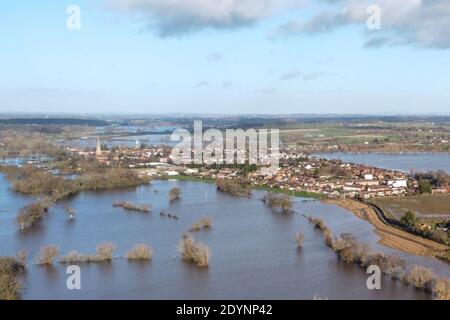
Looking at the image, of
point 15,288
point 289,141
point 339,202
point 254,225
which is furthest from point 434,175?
point 289,141

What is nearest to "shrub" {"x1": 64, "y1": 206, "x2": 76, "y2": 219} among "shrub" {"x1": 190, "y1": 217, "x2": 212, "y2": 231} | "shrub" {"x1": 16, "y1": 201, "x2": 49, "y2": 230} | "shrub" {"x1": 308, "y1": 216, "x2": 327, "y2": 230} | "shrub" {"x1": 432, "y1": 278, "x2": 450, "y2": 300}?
"shrub" {"x1": 16, "y1": 201, "x2": 49, "y2": 230}

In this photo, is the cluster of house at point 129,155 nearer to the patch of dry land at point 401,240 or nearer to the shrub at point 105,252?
the patch of dry land at point 401,240

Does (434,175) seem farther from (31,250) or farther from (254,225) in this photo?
(31,250)

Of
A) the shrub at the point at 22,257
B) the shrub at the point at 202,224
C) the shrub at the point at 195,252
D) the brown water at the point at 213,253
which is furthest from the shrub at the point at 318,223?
the shrub at the point at 22,257

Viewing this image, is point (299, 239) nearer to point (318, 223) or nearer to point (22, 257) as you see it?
point (318, 223)

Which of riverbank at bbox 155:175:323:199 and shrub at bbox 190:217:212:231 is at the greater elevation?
shrub at bbox 190:217:212:231

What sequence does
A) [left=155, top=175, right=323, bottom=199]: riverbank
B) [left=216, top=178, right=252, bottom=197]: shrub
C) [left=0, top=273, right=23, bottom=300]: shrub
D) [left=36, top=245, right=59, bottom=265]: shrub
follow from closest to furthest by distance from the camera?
1. [left=0, top=273, right=23, bottom=300]: shrub
2. [left=36, top=245, right=59, bottom=265]: shrub
3. [left=155, top=175, right=323, bottom=199]: riverbank
4. [left=216, top=178, right=252, bottom=197]: shrub

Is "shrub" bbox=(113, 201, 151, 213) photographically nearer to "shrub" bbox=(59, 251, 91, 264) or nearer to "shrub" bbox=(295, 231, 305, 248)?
"shrub" bbox=(59, 251, 91, 264)
